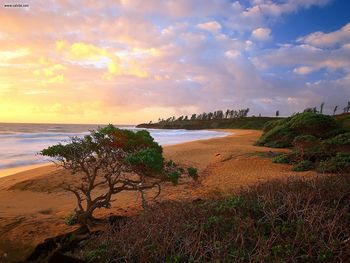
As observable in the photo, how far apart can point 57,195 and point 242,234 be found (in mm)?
8711

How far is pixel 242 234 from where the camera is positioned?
15.1ft

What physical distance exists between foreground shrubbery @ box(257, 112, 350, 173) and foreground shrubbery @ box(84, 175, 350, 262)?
5.38 meters

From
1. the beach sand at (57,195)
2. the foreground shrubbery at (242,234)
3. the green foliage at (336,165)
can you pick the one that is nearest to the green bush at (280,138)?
the beach sand at (57,195)

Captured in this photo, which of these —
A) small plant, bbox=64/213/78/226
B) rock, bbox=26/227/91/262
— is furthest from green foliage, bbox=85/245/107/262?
small plant, bbox=64/213/78/226

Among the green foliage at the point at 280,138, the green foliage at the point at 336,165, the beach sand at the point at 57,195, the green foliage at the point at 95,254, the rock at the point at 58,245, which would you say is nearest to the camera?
the green foliage at the point at 95,254

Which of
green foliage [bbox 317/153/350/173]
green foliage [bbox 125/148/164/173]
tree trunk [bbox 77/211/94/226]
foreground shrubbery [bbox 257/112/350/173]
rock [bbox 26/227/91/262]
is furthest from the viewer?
foreground shrubbery [bbox 257/112/350/173]

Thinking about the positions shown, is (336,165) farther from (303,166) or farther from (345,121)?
(345,121)

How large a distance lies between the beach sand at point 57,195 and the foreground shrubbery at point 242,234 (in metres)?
2.46

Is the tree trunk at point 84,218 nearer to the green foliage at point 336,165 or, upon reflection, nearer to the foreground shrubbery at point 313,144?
the foreground shrubbery at point 313,144

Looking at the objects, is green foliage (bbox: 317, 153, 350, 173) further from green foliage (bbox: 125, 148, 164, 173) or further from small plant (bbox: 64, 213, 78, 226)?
small plant (bbox: 64, 213, 78, 226)

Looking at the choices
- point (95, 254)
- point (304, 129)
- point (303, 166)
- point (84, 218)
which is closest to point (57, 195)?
point (84, 218)

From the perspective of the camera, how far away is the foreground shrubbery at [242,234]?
4.29m

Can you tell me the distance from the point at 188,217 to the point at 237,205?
3.12ft

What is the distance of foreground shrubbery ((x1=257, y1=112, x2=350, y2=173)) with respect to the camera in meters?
14.3
